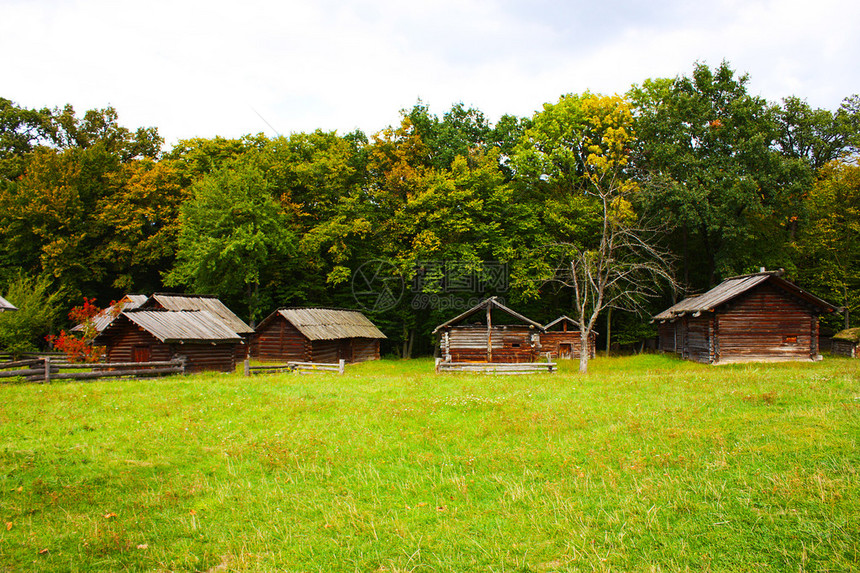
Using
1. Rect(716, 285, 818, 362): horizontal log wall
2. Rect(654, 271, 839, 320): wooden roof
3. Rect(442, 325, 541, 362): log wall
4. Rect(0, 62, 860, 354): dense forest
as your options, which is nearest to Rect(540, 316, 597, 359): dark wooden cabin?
Rect(0, 62, 860, 354): dense forest

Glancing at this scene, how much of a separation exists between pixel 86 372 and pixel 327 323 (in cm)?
1812

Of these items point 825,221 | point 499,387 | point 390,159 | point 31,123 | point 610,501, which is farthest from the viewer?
point 31,123

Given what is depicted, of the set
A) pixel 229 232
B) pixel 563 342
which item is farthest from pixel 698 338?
pixel 229 232

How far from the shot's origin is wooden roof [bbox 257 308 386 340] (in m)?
36.8

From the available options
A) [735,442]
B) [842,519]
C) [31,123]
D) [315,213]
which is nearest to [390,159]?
[315,213]

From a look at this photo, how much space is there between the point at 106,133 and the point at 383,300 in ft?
104

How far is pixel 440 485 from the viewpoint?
9.45 meters

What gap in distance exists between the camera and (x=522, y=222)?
42812mm

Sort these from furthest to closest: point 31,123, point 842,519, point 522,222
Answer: point 31,123 → point 522,222 → point 842,519

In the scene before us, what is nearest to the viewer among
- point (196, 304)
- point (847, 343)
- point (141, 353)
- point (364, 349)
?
point (141, 353)

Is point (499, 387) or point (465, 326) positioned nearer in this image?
point (499, 387)

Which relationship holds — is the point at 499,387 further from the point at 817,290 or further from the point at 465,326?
the point at 817,290

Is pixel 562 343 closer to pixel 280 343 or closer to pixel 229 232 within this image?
pixel 280 343

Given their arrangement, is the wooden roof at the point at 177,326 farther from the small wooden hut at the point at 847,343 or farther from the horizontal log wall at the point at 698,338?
the small wooden hut at the point at 847,343
